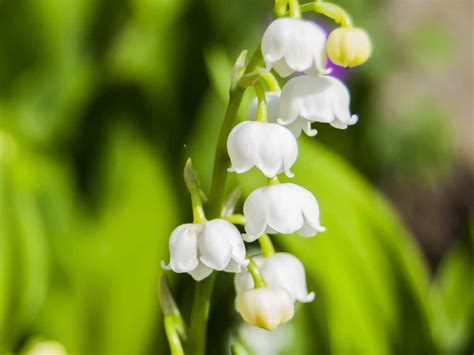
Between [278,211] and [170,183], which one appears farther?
[170,183]

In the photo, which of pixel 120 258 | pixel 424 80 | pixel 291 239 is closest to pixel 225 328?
pixel 291 239

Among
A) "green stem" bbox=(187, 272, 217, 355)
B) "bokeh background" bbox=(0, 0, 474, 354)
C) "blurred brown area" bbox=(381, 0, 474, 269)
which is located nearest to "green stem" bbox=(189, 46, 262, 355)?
"green stem" bbox=(187, 272, 217, 355)

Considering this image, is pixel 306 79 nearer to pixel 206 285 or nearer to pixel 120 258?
pixel 206 285

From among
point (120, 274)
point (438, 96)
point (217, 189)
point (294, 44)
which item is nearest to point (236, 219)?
point (217, 189)

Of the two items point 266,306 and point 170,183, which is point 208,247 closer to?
point 266,306

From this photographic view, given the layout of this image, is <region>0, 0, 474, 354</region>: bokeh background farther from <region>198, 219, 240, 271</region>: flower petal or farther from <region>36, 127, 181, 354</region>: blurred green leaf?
<region>198, 219, 240, 271</region>: flower petal

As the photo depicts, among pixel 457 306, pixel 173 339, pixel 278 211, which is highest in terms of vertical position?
pixel 278 211

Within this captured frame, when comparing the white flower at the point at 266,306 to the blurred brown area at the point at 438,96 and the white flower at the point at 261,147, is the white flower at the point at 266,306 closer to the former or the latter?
the white flower at the point at 261,147
